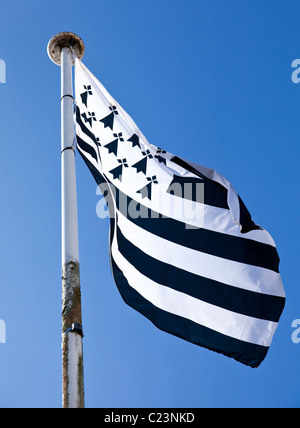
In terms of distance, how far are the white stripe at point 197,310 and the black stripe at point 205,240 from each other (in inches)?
24.8

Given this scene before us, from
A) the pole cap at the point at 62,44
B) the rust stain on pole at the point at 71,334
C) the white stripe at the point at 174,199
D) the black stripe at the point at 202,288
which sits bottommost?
the rust stain on pole at the point at 71,334

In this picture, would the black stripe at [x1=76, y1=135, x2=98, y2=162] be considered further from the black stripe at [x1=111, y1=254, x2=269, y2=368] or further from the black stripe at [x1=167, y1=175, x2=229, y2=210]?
the black stripe at [x1=111, y1=254, x2=269, y2=368]

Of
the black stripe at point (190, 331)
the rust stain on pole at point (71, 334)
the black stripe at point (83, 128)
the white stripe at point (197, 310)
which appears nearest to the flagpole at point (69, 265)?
the rust stain on pole at point (71, 334)

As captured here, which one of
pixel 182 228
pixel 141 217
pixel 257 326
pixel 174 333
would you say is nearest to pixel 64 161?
pixel 141 217

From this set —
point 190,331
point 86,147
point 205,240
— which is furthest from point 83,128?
point 190,331

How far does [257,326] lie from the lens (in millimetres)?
8047

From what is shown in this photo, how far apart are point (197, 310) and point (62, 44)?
176 inches

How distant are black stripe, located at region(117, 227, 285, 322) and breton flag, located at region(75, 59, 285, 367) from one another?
13mm

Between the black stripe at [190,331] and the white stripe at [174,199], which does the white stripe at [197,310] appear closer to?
the black stripe at [190,331]

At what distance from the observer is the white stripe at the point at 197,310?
7855 millimetres

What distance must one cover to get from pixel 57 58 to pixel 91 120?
1.28m

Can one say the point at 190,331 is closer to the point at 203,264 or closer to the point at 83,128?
the point at 203,264

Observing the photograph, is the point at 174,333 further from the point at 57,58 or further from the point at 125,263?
the point at 57,58
